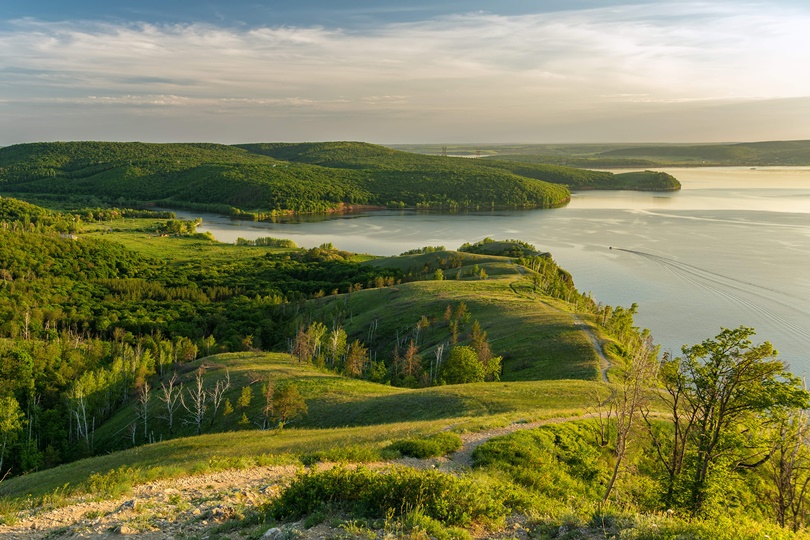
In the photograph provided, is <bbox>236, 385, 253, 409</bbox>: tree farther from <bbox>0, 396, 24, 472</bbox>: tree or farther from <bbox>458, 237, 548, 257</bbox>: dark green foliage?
<bbox>458, 237, 548, 257</bbox>: dark green foliage

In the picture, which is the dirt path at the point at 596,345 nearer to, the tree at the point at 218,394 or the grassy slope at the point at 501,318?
the grassy slope at the point at 501,318

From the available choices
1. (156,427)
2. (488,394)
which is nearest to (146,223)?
(156,427)

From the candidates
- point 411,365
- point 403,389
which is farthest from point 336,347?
point 403,389

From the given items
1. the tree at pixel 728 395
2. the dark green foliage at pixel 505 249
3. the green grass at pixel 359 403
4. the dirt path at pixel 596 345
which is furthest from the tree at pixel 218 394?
the dark green foliage at pixel 505 249

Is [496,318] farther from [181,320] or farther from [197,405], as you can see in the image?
[181,320]

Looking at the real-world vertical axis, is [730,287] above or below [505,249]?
below

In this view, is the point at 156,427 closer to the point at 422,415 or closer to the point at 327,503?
the point at 422,415

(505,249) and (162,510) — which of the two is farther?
(505,249)
